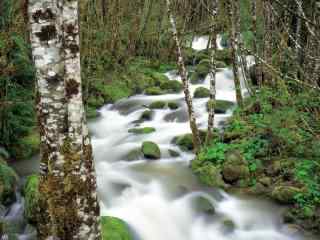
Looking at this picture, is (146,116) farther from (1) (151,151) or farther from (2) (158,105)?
(1) (151,151)

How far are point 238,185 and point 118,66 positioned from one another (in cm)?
1161

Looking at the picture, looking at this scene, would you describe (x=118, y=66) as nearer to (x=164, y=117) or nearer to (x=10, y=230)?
Answer: (x=164, y=117)

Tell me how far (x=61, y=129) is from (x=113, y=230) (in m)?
4.02

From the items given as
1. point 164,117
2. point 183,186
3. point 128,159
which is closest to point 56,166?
point 183,186

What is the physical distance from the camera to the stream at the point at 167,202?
7.70 meters

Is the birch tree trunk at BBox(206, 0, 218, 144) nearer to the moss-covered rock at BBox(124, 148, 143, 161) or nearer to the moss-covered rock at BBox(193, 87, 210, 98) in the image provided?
the moss-covered rock at BBox(124, 148, 143, 161)

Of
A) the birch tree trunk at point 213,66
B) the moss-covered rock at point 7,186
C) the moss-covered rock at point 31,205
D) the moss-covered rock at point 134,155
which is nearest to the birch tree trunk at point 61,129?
the moss-covered rock at point 31,205

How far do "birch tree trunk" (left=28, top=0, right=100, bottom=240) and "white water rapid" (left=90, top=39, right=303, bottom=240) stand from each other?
440cm

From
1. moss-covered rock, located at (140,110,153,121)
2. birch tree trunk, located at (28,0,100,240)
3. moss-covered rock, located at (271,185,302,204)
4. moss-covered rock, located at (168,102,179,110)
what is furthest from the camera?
moss-covered rock, located at (168,102,179,110)

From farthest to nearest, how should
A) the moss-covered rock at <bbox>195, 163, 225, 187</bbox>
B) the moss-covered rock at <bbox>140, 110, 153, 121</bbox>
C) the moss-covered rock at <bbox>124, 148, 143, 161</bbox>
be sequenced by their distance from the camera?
the moss-covered rock at <bbox>140, 110, 153, 121</bbox>, the moss-covered rock at <bbox>124, 148, 143, 161</bbox>, the moss-covered rock at <bbox>195, 163, 225, 187</bbox>

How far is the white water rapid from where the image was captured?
771 cm

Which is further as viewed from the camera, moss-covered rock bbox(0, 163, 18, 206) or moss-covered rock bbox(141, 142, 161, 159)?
moss-covered rock bbox(141, 142, 161, 159)

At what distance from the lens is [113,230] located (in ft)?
22.0

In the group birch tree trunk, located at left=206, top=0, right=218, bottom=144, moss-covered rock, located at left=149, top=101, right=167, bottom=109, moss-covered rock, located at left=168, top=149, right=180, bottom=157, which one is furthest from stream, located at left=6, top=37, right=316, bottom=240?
moss-covered rock, located at left=149, top=101, right=167, bottom=109
